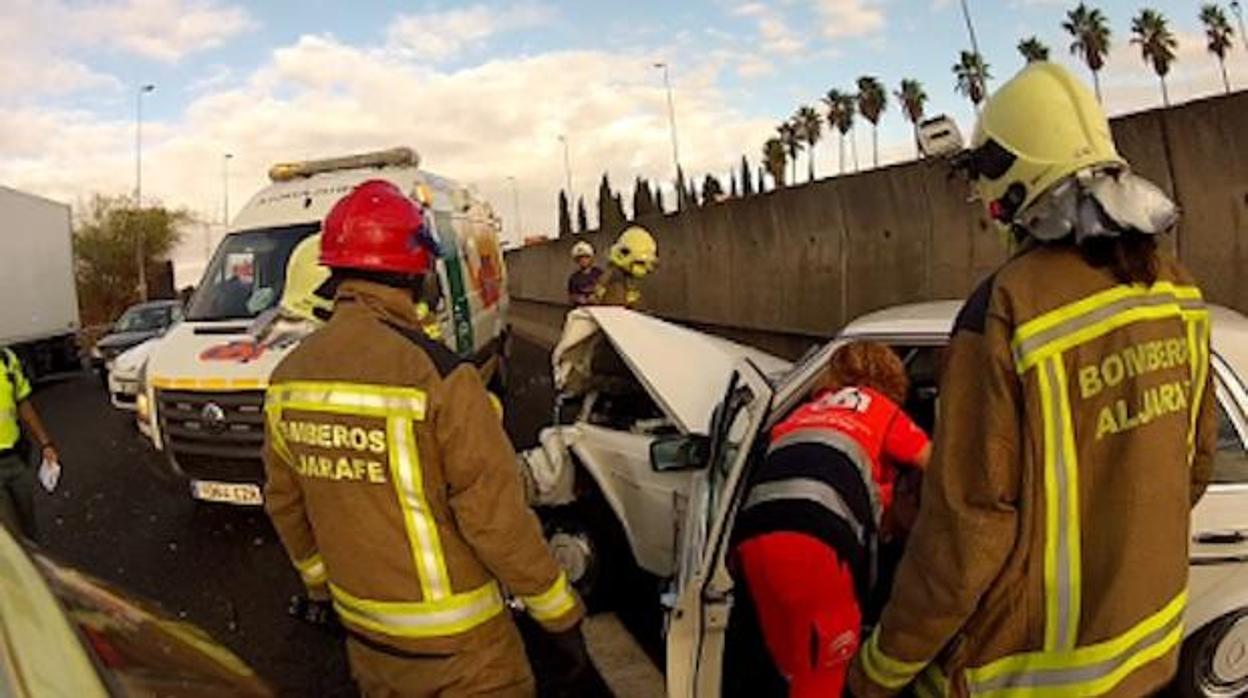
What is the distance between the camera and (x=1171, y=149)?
6.81 metres

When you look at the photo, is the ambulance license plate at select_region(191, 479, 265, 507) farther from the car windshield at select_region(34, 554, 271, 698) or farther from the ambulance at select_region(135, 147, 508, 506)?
the car windshield at select_region(34, 554, 271, 698)

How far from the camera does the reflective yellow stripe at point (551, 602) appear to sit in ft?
8.98

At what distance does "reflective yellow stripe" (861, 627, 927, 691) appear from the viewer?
2.15 metres

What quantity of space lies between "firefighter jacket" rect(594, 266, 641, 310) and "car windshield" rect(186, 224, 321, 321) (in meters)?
2.54

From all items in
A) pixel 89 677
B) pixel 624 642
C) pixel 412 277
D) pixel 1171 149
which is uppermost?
pixel 1171 149

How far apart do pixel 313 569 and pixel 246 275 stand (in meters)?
6.50

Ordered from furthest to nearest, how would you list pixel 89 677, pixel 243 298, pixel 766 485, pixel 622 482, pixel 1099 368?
pixel 243 298, pixel 622 482, pixel 766 485, pixel 1099 368, pixel 89 677

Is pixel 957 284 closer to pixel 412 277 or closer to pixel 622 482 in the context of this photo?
pixel 622 482

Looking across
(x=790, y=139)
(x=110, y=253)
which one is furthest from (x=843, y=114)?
(x=110, y=253)

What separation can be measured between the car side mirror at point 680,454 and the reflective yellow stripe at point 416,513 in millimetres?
1600

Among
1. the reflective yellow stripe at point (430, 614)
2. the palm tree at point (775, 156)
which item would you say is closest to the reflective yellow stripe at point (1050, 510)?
the reflective yellow stripe at point (430, 614)

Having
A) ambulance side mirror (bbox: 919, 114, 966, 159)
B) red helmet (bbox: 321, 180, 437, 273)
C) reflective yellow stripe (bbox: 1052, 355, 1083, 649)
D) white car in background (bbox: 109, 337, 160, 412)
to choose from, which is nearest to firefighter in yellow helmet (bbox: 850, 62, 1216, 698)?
reflective yellow stripe (bbox: 1052, 355, 1083, 649)

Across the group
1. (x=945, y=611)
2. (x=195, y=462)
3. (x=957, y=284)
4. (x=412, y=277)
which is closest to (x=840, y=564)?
(x=945, y=611)

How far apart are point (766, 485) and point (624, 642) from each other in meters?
1.90
